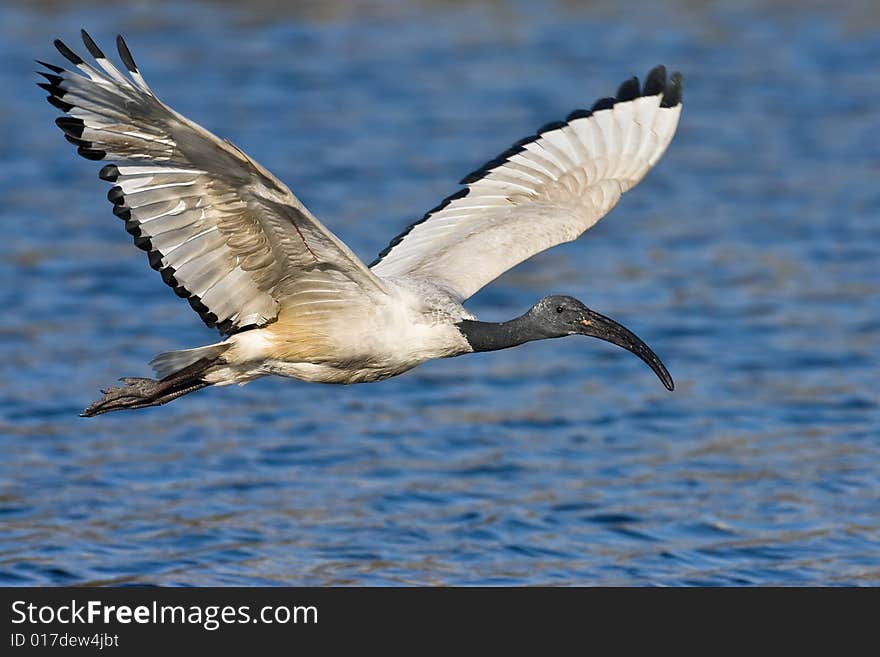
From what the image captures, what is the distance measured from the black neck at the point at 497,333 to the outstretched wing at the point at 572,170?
4.31 ft

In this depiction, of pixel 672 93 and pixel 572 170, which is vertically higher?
pixel 672 93

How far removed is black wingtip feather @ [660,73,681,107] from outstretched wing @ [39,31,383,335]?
10.4ft

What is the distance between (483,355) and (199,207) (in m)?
7.62

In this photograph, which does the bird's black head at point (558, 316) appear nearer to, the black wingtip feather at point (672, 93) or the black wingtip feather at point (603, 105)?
the black wingtip feather at point (603, 105)

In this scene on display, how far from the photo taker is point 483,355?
1578 cm

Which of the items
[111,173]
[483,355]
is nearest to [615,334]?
[111,173]

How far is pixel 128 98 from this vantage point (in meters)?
7.84

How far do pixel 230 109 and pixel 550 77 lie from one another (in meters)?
4.55

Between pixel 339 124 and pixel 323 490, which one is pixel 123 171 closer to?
pixel 323 490

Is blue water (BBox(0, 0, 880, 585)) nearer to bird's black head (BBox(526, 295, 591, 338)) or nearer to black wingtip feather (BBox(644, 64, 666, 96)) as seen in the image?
bird's black head (BBox(526, 295, 591, 338))

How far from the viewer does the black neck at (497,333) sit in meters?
9.45

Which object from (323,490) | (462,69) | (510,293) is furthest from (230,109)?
(323,490)

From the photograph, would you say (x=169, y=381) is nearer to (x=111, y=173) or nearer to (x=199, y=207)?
(x=199, y=207)

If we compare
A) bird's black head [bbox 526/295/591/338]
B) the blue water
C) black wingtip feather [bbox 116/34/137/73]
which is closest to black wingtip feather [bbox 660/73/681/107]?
bird's black head [bbox 526/295/591/338]
